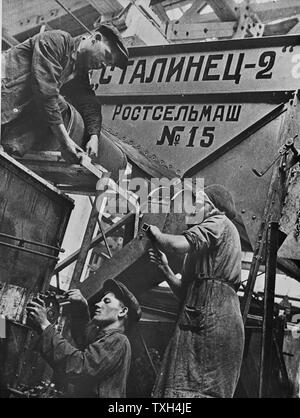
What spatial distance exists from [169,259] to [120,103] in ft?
4.08

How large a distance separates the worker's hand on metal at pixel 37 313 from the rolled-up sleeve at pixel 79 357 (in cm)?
5

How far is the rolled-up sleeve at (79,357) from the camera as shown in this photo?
2207mm

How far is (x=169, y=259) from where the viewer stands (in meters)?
2.43

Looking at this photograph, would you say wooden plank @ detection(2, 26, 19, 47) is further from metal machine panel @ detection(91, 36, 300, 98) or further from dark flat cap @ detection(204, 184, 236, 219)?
dark flat cap @ detection(204, 184, 236, 219)

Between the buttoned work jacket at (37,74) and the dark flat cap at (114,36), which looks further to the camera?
the dark flat cap at (114,36)

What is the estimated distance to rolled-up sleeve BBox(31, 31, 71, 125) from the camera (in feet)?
8.61

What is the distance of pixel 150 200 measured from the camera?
2.73m

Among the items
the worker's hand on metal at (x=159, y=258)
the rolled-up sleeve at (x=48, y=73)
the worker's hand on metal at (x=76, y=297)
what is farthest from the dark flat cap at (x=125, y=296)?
the rolled-up sleeve at (x=48, y=73)

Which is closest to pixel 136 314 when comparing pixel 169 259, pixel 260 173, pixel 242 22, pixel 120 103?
pixel 169 259

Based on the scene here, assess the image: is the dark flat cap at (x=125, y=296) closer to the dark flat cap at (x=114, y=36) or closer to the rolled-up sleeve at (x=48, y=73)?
the rolled-up sleeve at (x=48, y=73)

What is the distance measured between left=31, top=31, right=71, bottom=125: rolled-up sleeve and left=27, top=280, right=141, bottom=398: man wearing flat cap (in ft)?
3.39

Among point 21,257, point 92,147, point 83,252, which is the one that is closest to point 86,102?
point 92,147

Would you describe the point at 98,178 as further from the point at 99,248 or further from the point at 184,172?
the point at 99,248

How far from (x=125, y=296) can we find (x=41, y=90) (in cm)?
126
